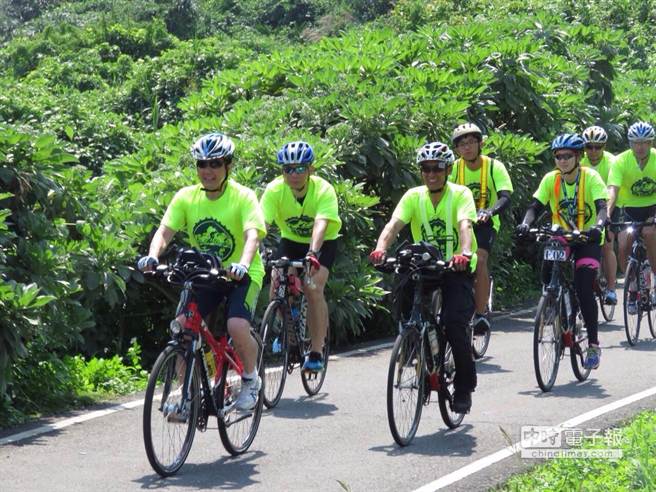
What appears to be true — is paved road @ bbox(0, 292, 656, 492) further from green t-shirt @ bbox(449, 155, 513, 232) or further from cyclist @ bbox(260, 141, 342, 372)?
green t-shirt @ bbox(449, 155, 513, 232)

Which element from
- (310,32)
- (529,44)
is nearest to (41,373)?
(529,44)

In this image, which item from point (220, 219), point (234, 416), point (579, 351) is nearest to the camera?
point (234, 416)

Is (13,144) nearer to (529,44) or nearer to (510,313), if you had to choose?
(510,313)

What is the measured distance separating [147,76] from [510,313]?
9.84 metres

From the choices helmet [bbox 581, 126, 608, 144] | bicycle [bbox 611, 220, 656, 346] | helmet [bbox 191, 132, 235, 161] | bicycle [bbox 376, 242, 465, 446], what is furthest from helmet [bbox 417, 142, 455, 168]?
helmet [bbox 581, 126, 608, 144]

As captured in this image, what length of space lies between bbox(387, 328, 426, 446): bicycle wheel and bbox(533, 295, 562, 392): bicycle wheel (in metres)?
1.92

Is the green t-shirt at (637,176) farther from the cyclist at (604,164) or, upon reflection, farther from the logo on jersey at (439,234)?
the logo on jersey at (439,234)

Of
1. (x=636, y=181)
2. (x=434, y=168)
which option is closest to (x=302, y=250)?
(x=434, y=168)

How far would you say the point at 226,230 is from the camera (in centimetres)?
814

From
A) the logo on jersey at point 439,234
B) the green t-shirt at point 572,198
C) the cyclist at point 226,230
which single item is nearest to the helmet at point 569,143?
the green t-shirt at point 572,198

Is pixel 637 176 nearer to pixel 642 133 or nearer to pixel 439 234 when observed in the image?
pixel 642 133

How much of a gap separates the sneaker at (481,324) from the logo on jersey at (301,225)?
2352mm

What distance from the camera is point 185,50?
24.0m

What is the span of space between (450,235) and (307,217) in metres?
1.53
